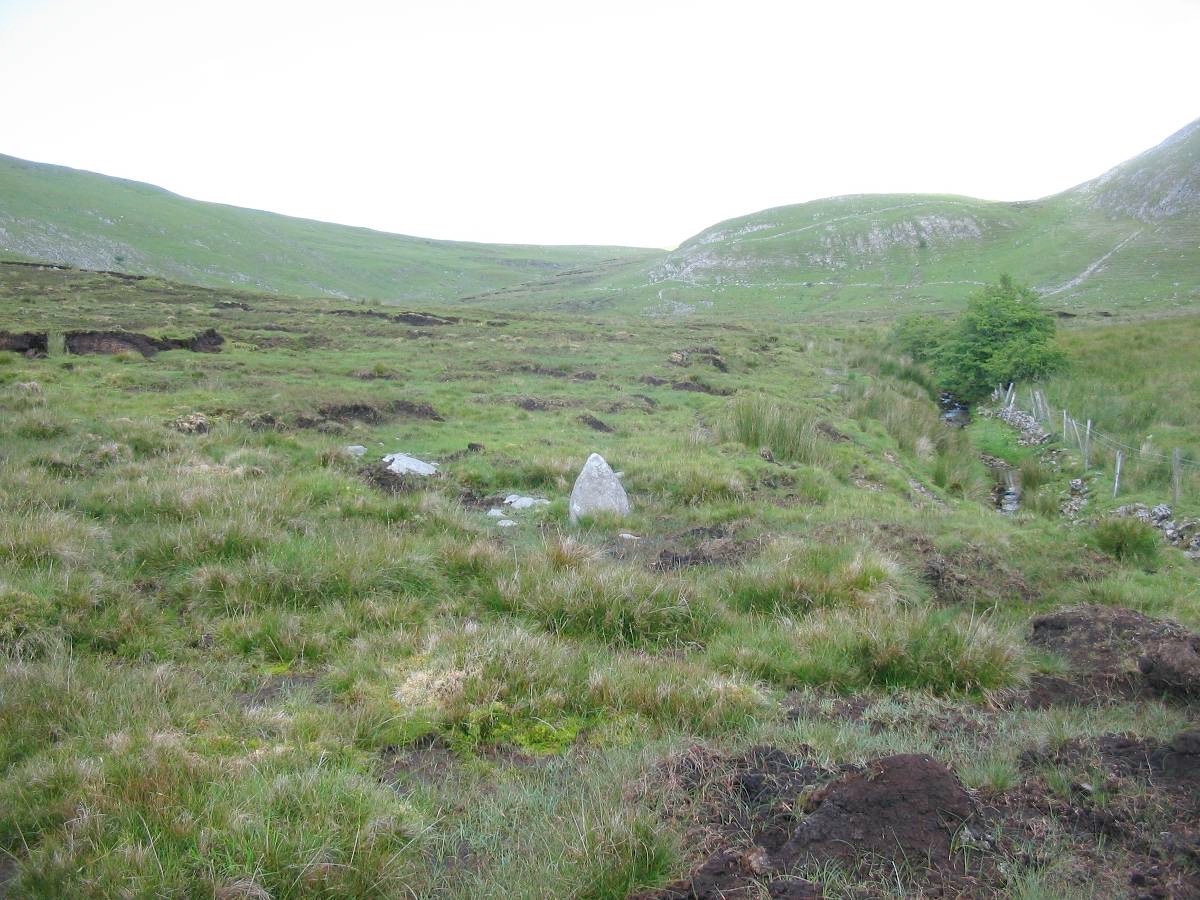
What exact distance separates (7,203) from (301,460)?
4012 inches

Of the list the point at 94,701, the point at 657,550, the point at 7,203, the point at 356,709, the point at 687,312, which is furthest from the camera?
the point at 7,203

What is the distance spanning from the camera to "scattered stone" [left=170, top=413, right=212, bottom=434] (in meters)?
12.6

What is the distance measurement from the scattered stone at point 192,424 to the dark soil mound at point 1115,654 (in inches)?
507

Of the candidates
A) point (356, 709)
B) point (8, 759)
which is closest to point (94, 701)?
point (8, 759)

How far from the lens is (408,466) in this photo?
11492mm

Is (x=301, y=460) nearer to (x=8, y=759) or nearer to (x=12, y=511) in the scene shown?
(x=12, y=511)

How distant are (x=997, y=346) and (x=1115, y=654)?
1003 inches

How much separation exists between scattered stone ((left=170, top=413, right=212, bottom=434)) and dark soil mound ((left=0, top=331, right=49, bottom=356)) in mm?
11471

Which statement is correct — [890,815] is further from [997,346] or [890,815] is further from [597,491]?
[997,346]

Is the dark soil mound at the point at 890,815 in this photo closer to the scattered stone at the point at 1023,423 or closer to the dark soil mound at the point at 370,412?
the dark soil mound at the point at 370,412

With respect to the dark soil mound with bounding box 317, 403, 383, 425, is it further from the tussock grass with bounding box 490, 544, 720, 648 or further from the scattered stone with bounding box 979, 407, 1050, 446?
the scattered stone with bounding box 979, 407, 1050, 446

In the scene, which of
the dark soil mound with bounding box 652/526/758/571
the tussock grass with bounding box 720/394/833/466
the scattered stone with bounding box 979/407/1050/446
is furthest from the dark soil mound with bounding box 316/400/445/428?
the scattered stone with bounding box 979/407/1050/446

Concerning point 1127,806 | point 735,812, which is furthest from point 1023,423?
point 735,812

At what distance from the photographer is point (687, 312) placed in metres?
78.1
